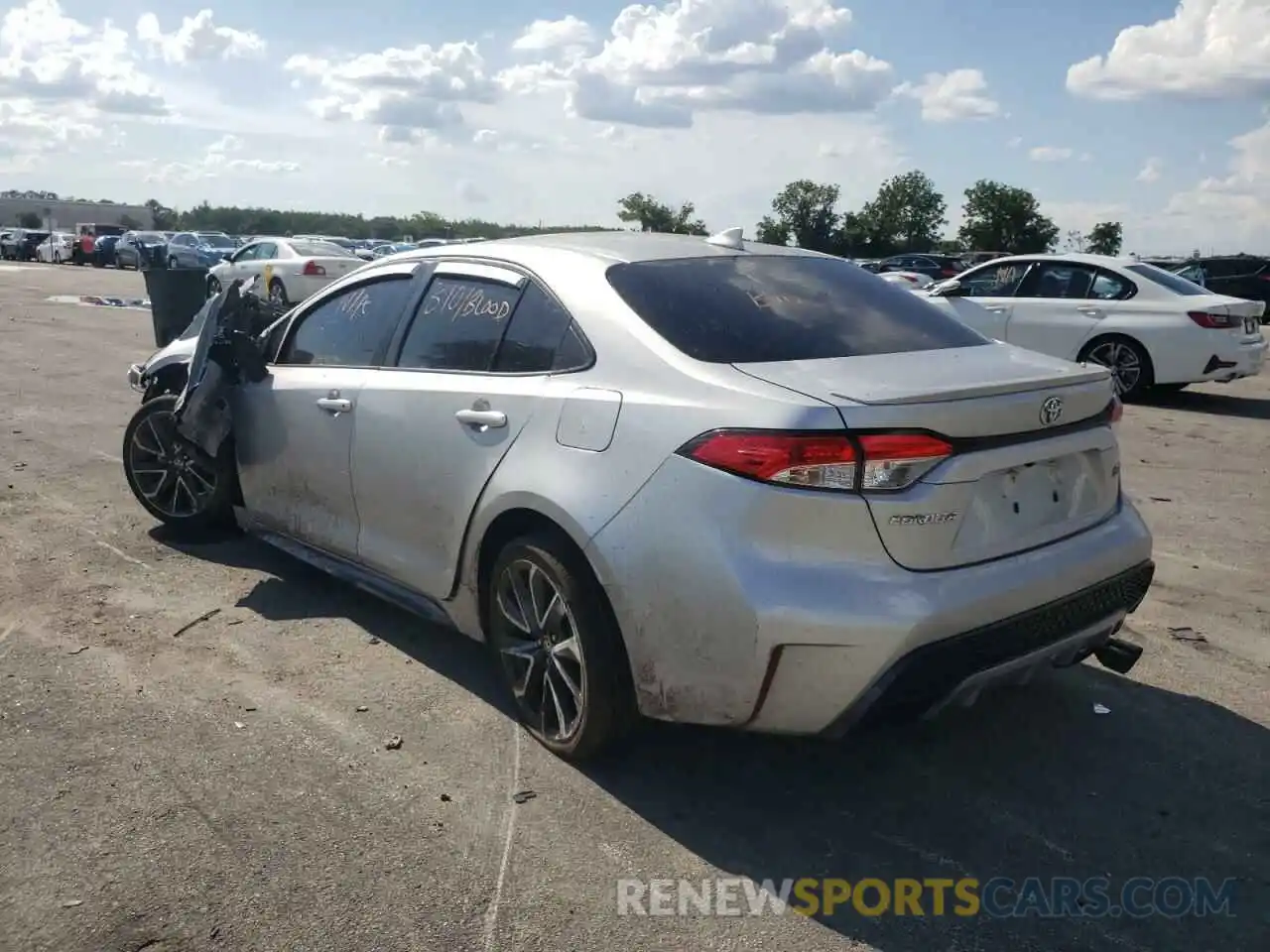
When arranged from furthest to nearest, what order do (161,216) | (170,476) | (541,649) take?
1. (161,216)
2. (170,476)
3. (541,649)

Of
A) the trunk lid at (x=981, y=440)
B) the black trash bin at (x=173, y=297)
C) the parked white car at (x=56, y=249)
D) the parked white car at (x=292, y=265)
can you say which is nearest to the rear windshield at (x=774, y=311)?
the trunk lid at (x=981, y=440)

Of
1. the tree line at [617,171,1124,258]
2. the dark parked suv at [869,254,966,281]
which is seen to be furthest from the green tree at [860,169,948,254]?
the dark parked suv at [869,254,966,281]

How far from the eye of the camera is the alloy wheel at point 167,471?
5918 mm

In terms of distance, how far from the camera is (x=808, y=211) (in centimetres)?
6750

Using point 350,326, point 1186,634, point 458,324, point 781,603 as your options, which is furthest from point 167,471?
point 1186,634

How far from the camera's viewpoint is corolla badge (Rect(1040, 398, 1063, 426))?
3.37 metres

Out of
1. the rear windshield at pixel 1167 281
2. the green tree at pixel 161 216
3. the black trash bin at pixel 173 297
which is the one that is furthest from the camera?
the green tree at pixel 161 216

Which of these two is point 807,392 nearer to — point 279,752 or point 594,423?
point 594,423

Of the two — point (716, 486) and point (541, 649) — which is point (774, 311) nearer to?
point (716, 486)

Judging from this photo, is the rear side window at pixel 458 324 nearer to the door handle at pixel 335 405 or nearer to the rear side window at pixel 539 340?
the rear side window at pixel 539 340

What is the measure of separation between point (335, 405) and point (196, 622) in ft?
3.95

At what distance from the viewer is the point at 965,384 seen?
10.7 feet

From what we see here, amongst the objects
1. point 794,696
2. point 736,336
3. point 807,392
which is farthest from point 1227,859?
point 736,336

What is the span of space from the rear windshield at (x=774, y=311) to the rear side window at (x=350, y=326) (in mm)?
1200
